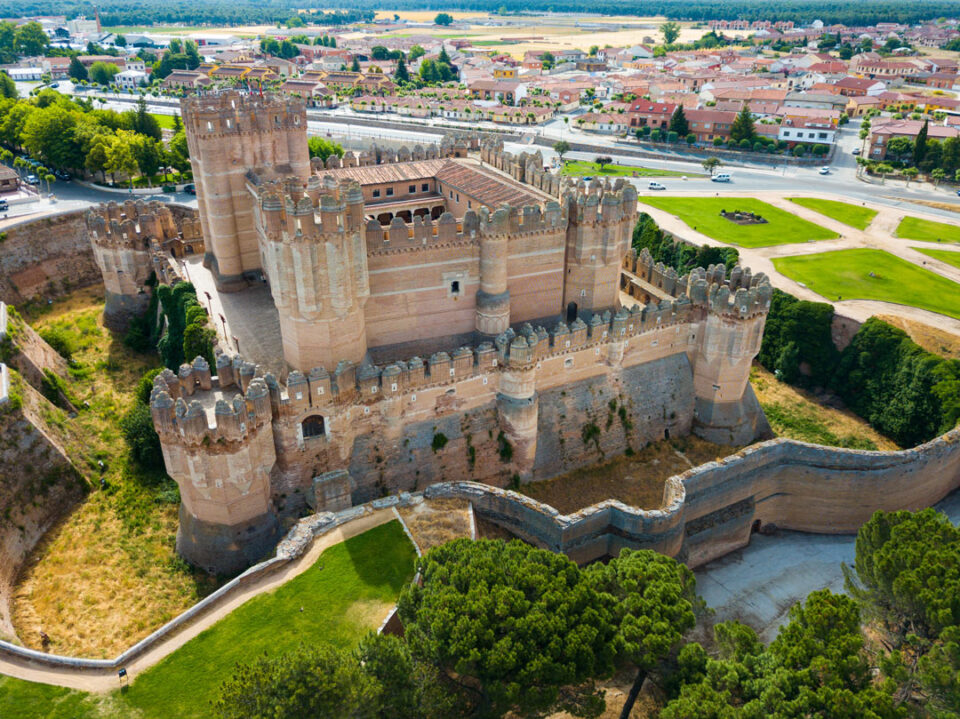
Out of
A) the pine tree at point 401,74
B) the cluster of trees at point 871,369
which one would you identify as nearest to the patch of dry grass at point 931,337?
the cluster of trees at point 871,369

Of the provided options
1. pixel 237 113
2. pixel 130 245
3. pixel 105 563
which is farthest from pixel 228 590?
pixel 130 245

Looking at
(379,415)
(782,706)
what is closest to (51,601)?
(379,415)

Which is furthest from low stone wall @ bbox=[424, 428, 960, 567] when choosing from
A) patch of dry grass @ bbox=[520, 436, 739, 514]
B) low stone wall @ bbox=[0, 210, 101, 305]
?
low stone wall @ bbox=[0, 210, 101, 305]

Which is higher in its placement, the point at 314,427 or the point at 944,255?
the point at 314,427

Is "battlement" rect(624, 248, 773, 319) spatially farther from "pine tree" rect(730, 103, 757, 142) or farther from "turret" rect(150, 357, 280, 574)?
"pine tree" rect(730, 103, 757, 142)

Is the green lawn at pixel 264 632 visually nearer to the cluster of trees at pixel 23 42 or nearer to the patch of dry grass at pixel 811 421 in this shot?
the patch of dry grass at pixel 811 421

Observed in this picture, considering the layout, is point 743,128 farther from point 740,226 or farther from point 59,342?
point 59,342
